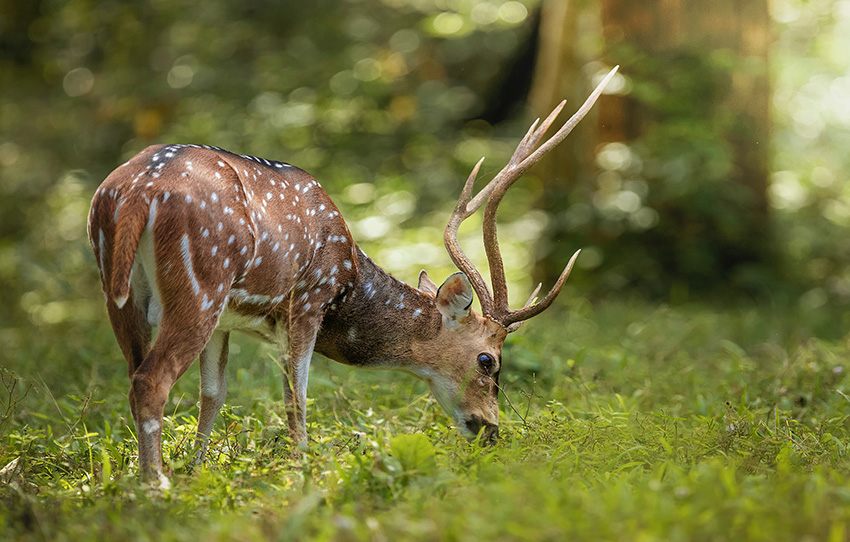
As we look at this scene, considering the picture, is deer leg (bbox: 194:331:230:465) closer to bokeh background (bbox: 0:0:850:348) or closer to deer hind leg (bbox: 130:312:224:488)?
deer hind leg (bbox: 130:312:224:488)

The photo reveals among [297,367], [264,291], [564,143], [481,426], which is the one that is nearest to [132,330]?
[264,291]

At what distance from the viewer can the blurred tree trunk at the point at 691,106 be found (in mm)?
9570

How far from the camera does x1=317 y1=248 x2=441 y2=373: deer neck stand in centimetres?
535

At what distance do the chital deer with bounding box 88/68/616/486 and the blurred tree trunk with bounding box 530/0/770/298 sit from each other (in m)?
4.29

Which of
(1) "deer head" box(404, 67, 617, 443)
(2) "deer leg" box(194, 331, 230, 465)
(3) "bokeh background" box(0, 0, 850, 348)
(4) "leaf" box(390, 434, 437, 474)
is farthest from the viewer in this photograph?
(3) "bokeh background" box(0, 0, 850, 348)

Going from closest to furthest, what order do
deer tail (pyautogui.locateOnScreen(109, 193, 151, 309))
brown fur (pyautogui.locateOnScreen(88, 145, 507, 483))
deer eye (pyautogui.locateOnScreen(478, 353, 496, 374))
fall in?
deer tail (pyautogui.locateOnScreen(109, 193, 151, 309))
brown fur (pyautogui.locateOnScreen(88, 145, 507, 483))
deer eye (pyautogui.locateOnScreen(478, 353, 496, 374))

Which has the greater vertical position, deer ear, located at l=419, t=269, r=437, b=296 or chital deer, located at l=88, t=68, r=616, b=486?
chital deer, located at l=88, t=68, r=616, b=486

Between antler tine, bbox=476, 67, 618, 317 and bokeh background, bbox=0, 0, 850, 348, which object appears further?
bokeh background, bbox=0, 0, 850, 348

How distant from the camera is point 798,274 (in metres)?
10.2

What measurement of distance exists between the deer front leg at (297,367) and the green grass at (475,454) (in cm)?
10

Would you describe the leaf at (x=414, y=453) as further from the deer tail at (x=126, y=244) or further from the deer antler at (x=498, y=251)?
the deer antler at (x=498, y=251)

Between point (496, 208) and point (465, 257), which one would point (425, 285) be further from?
point (496, 208)

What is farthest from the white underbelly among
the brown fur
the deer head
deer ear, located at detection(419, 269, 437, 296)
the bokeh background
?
the bokeh background

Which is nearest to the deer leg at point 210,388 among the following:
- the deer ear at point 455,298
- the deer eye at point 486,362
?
the deer ear at point 455,298
